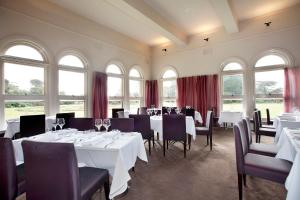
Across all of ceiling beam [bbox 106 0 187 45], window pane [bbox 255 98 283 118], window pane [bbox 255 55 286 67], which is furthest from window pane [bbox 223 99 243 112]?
ceiling beam [bbox 106 0 187 45]

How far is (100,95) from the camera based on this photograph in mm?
5898

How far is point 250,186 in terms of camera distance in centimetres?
235

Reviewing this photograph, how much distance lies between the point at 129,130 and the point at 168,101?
545cm

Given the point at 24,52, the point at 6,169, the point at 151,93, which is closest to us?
the point at 6,169

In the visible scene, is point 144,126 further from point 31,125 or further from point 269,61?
point 269,61

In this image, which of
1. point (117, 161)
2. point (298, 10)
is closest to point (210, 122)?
point (117, 161)

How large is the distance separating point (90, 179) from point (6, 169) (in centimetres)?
70

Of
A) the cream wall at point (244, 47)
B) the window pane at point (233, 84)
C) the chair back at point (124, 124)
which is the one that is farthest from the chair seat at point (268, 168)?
the window pane at point (233, 84)

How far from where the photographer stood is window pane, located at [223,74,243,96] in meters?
6.26

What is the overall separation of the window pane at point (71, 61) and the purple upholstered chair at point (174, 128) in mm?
3483

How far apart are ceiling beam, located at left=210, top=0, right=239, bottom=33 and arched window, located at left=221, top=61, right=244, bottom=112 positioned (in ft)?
3.90

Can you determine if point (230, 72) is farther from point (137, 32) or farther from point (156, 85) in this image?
point (137, 32)

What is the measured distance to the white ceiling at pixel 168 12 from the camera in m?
4.54

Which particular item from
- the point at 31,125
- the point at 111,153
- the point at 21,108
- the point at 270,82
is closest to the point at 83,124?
the point at 31,125
